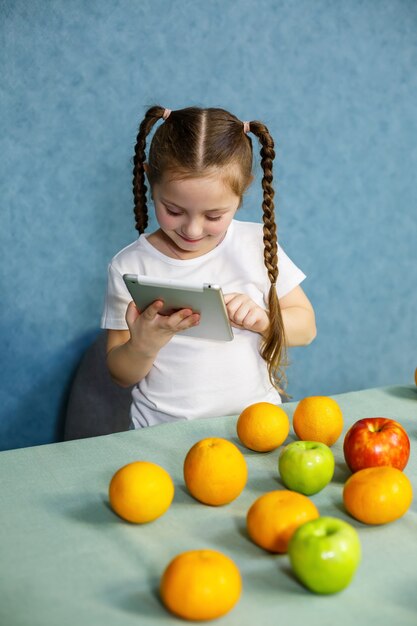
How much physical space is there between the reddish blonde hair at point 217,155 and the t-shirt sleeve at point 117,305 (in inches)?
9.5

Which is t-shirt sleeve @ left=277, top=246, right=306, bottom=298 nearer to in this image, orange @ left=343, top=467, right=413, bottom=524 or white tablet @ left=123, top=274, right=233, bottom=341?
white tablet @ left=123, top=274, right=233, bottom=341

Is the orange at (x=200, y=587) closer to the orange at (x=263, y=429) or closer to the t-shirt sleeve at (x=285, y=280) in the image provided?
the orange at (x=263, y=429)

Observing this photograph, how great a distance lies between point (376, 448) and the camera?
1016mm

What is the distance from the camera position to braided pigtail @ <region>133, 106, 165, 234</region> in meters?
1.46

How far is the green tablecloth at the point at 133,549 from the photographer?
0.73 meters

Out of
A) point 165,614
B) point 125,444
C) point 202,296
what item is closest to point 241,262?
point 202,296

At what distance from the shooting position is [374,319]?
2846 mm

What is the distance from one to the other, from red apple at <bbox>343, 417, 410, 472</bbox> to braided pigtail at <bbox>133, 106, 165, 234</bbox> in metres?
0.75

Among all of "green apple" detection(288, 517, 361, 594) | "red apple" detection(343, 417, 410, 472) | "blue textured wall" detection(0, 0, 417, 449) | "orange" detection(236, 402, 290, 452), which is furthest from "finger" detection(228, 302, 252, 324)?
"blue textured wall" detection(0, 0, 417, 449)

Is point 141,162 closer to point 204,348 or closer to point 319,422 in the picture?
point 204,348

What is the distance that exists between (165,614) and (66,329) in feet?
5.01

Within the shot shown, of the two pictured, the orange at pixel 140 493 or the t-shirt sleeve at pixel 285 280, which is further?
the t-shirt sleeve at pixel 285 280

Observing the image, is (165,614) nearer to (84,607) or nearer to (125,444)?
(84,607)

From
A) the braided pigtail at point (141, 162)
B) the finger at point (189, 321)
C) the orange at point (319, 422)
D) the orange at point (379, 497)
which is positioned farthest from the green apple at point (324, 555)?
the braided pigtail at point (141, 162)
